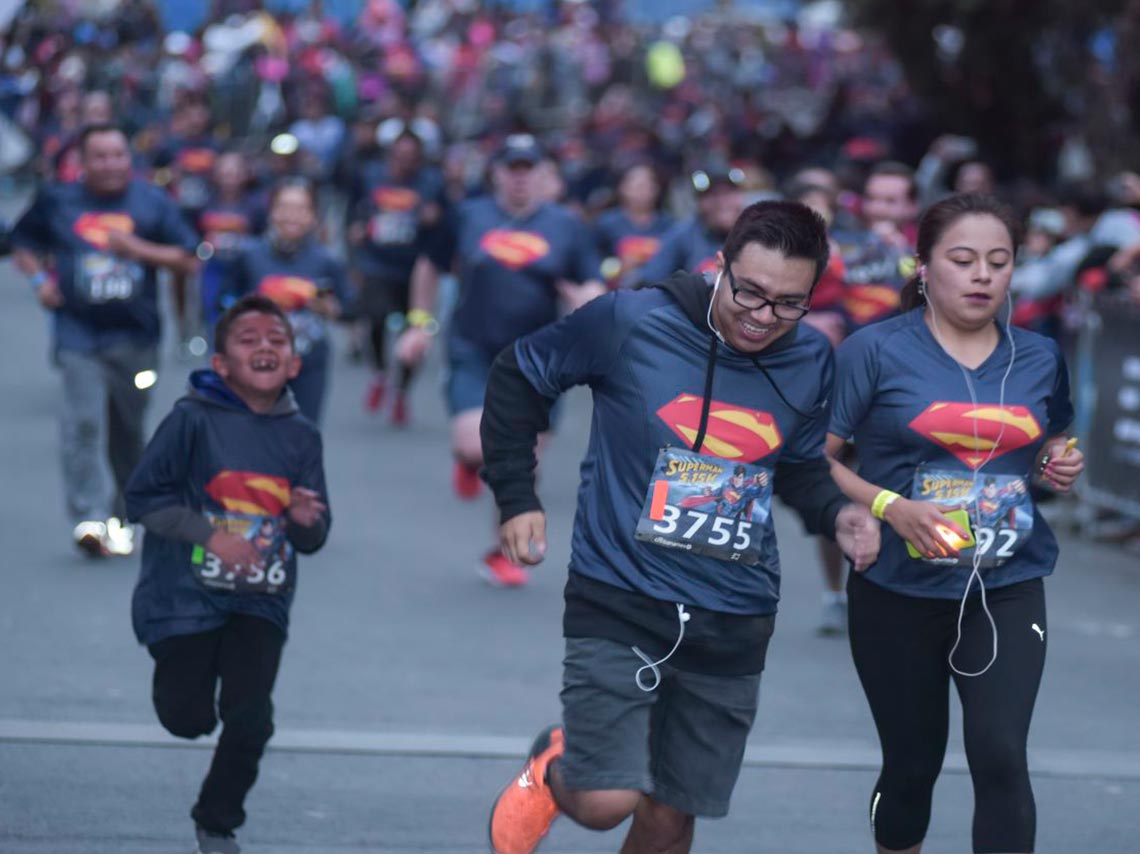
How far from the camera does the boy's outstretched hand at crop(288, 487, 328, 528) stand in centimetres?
568

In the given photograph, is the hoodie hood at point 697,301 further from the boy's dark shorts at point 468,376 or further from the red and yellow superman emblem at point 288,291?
the red and yellow superman emblem at point 288,291

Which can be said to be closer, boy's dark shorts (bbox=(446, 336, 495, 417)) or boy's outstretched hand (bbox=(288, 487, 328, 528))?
boy's outstretched hand (bbox=(288, 487, 328, 528))

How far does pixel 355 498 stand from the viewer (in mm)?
12016

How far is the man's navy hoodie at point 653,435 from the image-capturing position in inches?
184

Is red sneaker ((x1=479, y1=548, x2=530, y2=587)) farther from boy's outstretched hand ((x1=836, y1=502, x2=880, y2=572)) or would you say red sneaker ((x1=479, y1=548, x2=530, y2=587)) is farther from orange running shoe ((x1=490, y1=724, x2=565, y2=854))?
boy's outstretched hand ((x1=836, y1=502, x2=880, y2=572))

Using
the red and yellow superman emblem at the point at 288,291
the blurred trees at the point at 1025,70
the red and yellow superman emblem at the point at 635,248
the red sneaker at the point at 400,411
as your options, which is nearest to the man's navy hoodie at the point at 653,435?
the red and yellow superman emblem at the point at 288,291

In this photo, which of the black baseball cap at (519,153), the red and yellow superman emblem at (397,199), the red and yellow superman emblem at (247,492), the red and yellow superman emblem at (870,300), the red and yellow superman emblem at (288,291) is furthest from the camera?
the red and yellow superman emblem at (397,199)

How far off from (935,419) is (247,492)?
190cm

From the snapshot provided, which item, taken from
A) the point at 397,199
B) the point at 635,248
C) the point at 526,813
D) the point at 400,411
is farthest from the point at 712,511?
the point at 397,199

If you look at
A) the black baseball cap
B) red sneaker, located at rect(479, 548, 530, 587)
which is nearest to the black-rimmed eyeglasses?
the black baseball cap

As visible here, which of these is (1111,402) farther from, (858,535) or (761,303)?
(761,303)

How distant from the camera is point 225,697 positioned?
5.51 meters

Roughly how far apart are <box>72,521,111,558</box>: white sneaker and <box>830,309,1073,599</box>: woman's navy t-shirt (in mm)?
5517

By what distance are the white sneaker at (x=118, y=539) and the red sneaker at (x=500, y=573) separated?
67.9 inches
